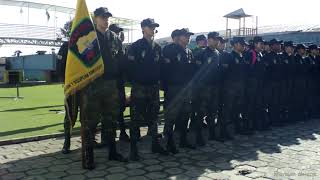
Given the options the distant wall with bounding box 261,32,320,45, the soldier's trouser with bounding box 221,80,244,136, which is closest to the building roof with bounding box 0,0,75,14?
the distant wall with bounding box 261,32,320,45

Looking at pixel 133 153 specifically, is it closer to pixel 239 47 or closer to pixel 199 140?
pixel 199 140

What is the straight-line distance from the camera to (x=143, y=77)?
5.64m

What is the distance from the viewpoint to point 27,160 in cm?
546

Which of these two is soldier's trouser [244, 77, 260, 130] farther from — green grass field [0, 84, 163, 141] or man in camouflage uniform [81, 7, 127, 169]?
green grass field [0, 84, 163, 141]

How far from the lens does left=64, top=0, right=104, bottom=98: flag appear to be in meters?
4.92

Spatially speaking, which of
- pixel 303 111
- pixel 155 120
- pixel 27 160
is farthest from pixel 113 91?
pixel 303 111

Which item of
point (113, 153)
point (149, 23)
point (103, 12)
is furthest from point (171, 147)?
point (103, 12)

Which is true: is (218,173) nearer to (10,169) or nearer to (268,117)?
(10,169)

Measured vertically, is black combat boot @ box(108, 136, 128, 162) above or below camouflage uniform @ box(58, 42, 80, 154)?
below

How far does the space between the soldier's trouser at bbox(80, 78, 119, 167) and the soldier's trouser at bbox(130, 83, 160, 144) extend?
306mm

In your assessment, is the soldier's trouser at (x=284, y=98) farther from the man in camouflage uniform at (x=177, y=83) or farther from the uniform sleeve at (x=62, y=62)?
the uniform sleeve at (x=62, y=62)

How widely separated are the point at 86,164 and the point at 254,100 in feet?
14.2

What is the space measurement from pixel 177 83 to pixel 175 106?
0.40 metres

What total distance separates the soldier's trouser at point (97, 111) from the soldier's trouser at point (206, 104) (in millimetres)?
1689
